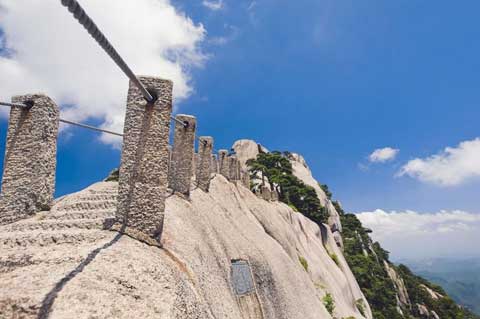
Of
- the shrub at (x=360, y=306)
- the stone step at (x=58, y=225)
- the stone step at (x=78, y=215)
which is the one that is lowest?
the shrub at (x=360, y=306)

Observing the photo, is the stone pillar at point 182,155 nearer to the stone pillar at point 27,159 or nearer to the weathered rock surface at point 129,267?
the weathered rock surface at point 129,267

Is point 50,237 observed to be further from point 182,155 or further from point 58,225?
point 182,155

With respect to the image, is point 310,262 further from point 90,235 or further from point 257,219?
point 90,235

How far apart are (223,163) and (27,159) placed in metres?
15.8

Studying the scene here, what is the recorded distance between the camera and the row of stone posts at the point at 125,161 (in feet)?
24.9

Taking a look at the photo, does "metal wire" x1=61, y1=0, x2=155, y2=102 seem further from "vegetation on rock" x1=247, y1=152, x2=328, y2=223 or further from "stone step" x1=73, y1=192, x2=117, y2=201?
"vegetation on rock" x1=247, y1=152, x2=328, y2=223

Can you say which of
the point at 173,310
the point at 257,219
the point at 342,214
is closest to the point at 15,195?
the point at 173,310

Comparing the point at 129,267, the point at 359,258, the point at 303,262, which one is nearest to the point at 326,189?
the point at 359,258

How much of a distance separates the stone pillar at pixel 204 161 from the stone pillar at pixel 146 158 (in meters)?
8.42

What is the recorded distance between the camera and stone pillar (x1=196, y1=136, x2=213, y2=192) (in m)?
16.6

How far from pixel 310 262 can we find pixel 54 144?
86.8ft

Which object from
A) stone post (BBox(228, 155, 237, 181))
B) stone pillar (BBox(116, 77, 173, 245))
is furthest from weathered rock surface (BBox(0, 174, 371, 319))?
stone post (BBox(228, 155, 237, 181))

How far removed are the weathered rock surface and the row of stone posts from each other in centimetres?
49

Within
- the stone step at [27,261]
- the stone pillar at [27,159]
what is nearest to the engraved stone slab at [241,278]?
the stone pillar at [27,159]
